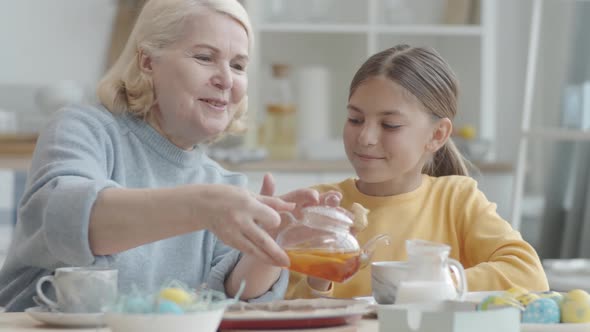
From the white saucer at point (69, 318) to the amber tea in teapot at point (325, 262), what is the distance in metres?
0.27

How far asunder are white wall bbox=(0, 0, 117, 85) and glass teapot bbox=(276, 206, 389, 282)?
332cm

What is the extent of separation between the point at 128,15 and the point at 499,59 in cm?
177

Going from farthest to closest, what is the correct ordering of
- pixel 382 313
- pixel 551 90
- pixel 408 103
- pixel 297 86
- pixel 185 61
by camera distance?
pixel 297 86, pixel 551 90, pixel 408 103, pixel 185 61, pixel 382 313

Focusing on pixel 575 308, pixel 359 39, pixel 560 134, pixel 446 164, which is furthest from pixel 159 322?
pixel 359 39

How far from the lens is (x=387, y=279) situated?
4.39 ft

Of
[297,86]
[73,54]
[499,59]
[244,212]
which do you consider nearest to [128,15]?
[73,54]

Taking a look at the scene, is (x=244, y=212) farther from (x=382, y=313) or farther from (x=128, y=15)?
(x=128, y=15)

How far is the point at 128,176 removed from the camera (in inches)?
64.8

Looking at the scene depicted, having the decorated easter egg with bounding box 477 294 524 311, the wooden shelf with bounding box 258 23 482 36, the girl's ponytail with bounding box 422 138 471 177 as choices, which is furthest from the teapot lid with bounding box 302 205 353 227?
the wooden shelf with bounding box 258 23 482 36

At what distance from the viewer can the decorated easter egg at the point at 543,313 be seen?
1.21 metres

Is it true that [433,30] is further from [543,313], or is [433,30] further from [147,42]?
[543,313]

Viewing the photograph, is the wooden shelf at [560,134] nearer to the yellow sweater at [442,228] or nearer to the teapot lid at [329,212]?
the yellow sweater at [442,228]

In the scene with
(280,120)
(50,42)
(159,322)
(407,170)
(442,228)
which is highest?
(159,322)

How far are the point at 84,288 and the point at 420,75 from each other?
0.86m
